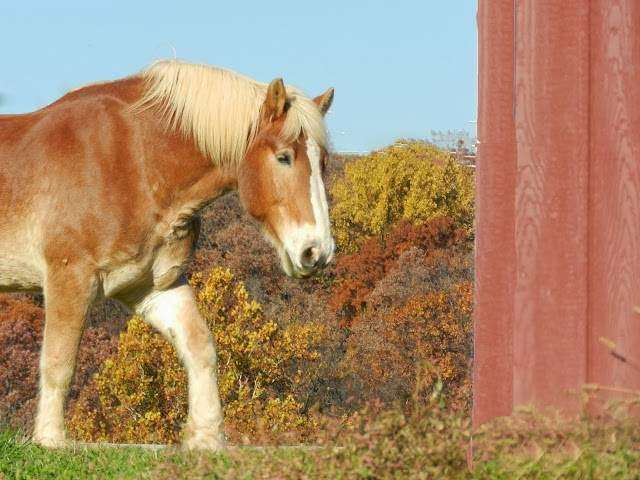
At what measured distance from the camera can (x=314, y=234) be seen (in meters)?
5.65

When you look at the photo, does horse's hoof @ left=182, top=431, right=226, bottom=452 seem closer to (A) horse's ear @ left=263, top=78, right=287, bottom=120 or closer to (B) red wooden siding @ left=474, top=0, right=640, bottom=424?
(A) horse's ear @ left=263, top=78, right=287, bottom=120

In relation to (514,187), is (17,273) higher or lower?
lower

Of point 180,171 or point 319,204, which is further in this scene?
point 180,171

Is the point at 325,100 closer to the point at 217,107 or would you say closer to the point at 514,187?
the point at 217,107

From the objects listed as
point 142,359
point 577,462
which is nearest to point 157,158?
point 577,462

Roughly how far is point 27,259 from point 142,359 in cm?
896

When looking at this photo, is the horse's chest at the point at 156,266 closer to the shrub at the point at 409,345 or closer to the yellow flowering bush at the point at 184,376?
the yellow flowering bush at the point at 184,376

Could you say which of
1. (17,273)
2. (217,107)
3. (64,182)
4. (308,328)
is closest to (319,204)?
(217,107)

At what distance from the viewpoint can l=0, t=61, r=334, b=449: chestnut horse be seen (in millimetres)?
5859

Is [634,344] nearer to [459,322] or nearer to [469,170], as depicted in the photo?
[459,322]

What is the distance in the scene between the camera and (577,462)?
322 centimetres

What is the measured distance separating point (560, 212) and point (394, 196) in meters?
26.0

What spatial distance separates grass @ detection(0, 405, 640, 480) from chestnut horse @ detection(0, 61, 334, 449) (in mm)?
2249

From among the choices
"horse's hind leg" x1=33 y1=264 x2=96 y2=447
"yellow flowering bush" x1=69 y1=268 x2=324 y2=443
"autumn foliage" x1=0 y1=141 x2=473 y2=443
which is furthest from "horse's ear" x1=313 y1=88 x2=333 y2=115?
Result: "yellow flowering bush" x1=69 y1=268 x2=324 y2=443
